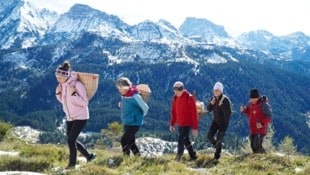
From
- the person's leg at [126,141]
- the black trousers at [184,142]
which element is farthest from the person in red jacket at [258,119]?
the person's leg at [126,141]

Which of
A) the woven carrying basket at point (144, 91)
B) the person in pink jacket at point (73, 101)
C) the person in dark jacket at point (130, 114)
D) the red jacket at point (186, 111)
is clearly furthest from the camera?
the woven carrying basket at point (144, 91)

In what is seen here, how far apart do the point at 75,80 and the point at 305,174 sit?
6331mm

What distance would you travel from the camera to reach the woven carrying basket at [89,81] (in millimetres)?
13289

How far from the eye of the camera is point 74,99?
13.4 meters

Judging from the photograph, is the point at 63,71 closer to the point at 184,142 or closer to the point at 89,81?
the point at 89,81

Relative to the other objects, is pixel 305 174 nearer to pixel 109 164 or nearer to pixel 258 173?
pixel 258 173

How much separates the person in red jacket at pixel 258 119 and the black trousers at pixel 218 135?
1.35m

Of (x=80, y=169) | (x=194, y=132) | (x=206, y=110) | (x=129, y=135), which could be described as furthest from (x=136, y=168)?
(x=206, y=110)

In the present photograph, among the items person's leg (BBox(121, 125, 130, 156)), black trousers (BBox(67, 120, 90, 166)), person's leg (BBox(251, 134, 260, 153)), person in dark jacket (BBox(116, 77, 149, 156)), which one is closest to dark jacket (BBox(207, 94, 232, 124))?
person's leg (BBox(251, 134, 260, 153))

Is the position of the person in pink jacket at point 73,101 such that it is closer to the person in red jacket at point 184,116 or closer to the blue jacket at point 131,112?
the blue jacket at point 131,112

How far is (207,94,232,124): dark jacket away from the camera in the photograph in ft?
54.3

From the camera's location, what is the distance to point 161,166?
12828 millimetres

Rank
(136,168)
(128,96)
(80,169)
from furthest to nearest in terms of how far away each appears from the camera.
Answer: (128,96) → (136,168) → (80,169)

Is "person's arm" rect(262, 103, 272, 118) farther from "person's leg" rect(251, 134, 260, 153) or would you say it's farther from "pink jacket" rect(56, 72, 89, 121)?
"pink jacket" rect(56, 72, 89, 121)
